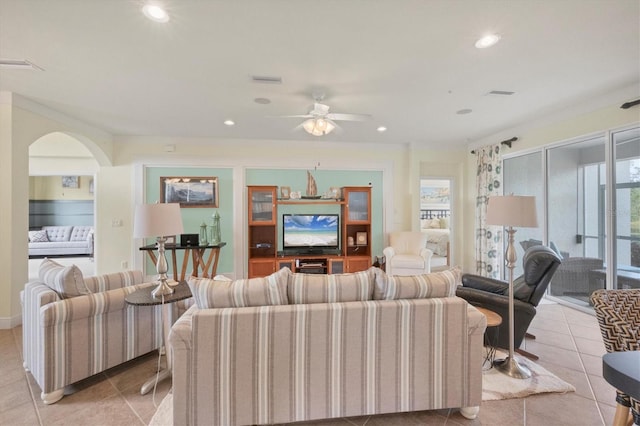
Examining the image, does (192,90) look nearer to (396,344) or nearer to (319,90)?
(319,90)

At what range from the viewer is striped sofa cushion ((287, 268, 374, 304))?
1.80 m

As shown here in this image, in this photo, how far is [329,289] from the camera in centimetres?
181

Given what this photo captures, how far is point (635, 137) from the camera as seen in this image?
3.18 metres

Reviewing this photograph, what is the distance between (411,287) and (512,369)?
1266 millimetres

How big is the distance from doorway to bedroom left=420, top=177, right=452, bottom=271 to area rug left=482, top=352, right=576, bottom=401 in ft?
12.4

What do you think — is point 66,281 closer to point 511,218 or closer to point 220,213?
point 220,213

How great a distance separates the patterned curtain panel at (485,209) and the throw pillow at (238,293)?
4391 millimetres

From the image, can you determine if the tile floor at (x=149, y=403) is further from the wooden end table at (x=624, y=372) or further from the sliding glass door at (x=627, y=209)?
the sliding glass door at (x=627, y=209)

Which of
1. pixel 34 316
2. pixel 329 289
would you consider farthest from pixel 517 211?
pixel 34 316

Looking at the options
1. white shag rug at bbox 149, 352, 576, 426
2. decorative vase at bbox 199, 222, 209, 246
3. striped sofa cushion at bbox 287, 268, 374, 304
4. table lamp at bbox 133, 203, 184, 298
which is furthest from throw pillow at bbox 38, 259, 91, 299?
decorative vase at bbox 199, 222, 209, 246

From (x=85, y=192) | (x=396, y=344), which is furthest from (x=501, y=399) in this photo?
(x=85, y=192)

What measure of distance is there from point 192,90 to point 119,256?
140 inches

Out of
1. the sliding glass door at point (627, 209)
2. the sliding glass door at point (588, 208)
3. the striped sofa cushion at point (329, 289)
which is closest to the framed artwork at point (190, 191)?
the striped sofa cushion at point (329, 289)

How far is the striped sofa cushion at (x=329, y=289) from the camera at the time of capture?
180 cm
